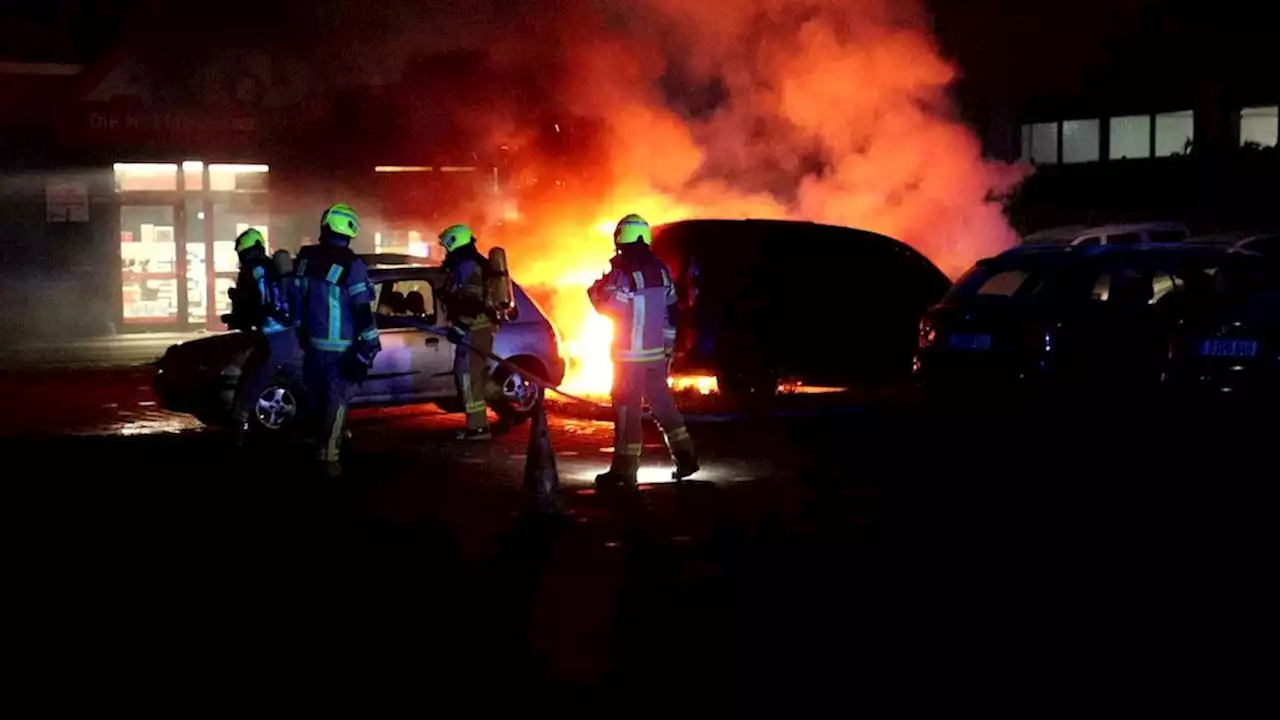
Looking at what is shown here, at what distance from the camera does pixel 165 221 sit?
3000cm

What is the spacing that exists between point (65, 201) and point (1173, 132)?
24.2m

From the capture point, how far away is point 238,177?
30141mm

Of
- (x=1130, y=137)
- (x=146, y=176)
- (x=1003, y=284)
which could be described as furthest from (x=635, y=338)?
(x=1130, y=137)

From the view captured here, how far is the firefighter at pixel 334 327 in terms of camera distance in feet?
37.7

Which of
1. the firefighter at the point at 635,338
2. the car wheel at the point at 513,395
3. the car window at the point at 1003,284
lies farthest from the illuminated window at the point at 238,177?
the firefighter at the point at 635,338

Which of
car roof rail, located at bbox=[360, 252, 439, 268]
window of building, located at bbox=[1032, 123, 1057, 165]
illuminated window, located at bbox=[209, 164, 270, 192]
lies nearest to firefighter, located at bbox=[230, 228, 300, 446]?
car roof rail, located at bbox=[360, 252, 439, 268]

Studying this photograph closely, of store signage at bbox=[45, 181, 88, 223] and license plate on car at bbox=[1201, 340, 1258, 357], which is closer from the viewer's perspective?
license plate on car at bbox=[1201, 340, 1258, 357]

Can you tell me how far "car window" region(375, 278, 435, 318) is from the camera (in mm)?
14836

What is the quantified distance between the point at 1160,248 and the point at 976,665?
963 centimetres

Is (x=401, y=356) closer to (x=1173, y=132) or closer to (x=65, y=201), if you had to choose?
(x=65, y=201)

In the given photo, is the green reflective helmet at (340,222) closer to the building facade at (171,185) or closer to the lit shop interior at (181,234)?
the building facade at (171,185)

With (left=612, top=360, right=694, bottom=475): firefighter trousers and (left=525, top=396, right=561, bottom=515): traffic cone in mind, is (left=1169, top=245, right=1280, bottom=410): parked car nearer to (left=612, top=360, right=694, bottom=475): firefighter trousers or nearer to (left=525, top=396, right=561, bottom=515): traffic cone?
(left=612, top=360, right=694, bottom=475): firefighter trousers

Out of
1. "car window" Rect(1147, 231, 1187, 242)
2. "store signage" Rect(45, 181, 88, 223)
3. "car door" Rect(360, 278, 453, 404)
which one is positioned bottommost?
"car door" Rect(360, 278, 453, 404)

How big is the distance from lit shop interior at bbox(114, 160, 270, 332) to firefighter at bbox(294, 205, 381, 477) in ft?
61.8
